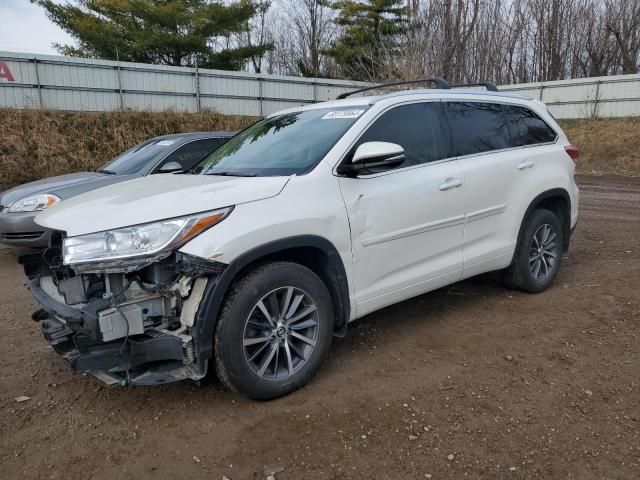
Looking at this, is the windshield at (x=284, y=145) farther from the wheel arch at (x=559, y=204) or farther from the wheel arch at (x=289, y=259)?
the wheel arch at (x=559, y=204)

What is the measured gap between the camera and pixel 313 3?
34438 mm

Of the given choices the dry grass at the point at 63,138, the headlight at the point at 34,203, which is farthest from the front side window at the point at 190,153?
the dry grass at the point at 63,138

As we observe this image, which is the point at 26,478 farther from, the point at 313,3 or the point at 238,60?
the point at 313,3

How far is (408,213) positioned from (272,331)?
1289 millimetres

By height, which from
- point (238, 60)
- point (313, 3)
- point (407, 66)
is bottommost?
point (407, 66)

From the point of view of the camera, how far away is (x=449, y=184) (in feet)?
12.7

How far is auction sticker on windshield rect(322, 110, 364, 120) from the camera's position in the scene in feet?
11.9

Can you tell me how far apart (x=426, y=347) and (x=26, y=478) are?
258 centimetres

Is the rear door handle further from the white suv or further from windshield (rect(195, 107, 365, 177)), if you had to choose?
windshield (rect(195, 107, 365, 177))

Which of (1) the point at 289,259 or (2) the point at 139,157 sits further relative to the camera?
(2) the point at 139,157

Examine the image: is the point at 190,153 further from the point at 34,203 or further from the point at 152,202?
the point at 152,202

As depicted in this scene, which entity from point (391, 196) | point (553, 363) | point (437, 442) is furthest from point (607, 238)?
point (437, 442)

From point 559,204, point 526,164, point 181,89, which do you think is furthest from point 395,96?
point 181,89

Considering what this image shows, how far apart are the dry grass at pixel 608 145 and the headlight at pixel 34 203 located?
17.2 m
